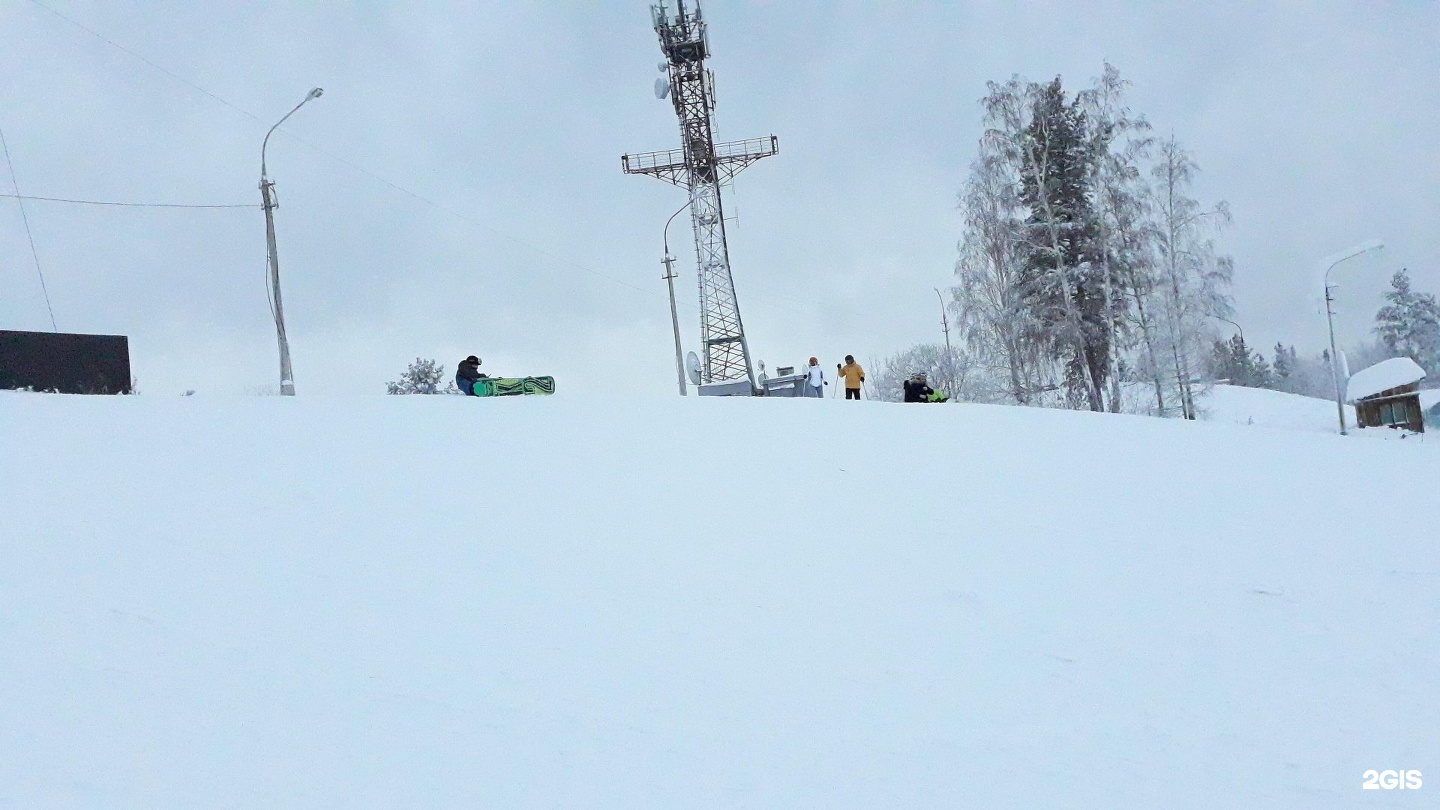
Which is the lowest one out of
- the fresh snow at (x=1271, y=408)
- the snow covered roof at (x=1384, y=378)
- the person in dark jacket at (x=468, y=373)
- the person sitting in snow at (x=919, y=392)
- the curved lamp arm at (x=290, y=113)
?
the fresh snow at (x=1271, y=408)

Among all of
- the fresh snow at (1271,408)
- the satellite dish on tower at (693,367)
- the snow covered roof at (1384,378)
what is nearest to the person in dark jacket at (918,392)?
the satellite dish on tower at (693,367)

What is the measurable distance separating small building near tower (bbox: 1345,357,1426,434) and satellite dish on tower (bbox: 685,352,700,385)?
28.4 meters

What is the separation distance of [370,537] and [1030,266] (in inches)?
1149

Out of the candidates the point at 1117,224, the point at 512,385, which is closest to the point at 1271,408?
the point at 1117,224

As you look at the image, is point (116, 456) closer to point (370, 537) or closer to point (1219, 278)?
point (370, 537)

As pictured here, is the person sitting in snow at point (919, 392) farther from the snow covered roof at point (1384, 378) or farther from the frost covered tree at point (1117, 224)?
the snow covered roof at point (1384, 378)

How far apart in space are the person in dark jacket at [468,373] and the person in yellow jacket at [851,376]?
881cm

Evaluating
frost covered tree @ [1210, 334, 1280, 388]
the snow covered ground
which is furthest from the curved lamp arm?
frost covered tree @ [1210, 334, 1280, 388]

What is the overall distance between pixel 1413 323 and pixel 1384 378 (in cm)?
3961

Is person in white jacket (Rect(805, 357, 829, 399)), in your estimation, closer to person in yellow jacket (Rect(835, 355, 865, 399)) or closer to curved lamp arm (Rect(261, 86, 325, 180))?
person in yellow jacket (Rect(835, 355, 865, 399))

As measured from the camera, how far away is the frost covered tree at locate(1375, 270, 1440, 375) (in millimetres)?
71062

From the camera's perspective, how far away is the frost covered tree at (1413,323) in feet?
233

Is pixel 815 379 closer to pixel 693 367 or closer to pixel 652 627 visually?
pixel 693 367

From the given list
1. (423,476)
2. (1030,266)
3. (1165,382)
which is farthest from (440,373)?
(423,476)
